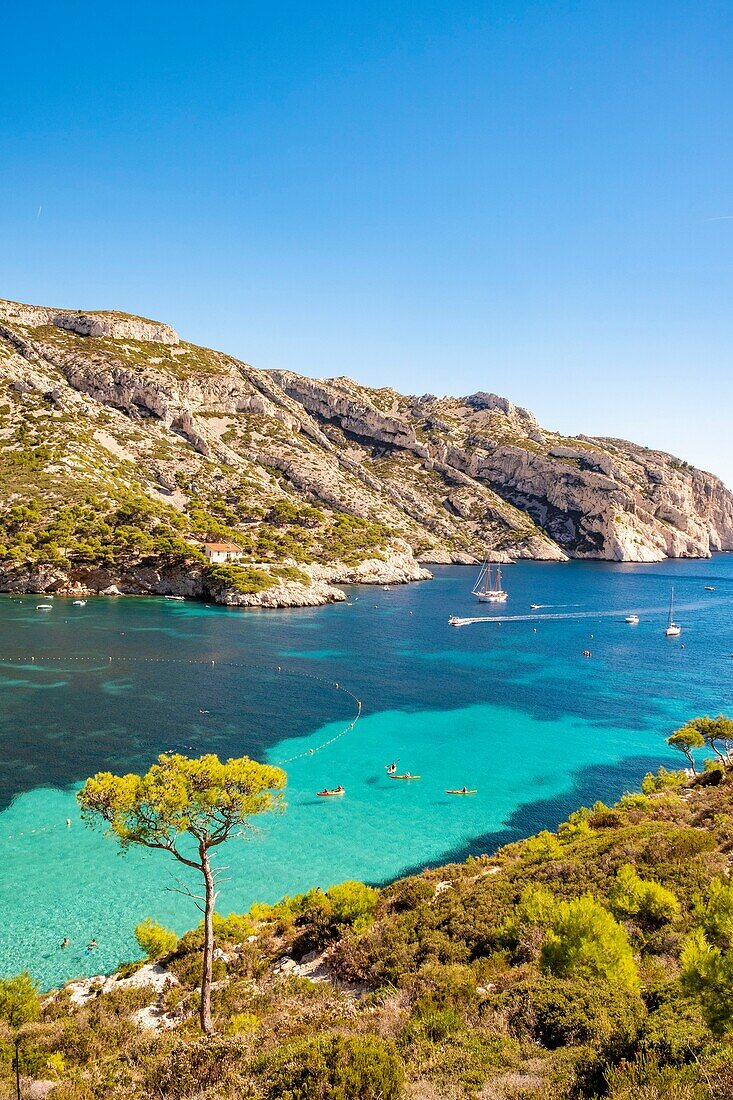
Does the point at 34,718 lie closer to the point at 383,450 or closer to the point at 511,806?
the point at 511,806

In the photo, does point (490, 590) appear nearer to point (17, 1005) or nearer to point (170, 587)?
point (170, 587)

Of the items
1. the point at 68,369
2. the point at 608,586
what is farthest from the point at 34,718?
the point at 68,369

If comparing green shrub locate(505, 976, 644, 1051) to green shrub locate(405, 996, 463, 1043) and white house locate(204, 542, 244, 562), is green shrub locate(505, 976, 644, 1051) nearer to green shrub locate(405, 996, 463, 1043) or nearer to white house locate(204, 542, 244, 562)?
green shrub locate(405, 996, 463, 1043)

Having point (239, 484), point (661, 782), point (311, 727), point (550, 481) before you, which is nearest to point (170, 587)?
point (239, 484)

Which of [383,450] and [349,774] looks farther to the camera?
[383,450]

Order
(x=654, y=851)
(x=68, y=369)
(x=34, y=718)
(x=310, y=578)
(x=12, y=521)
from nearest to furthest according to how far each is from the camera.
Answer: (x=654, y=851), (x=34, y=718), (x=12, y=521), (x=310, y=578), (x=68, y=369)

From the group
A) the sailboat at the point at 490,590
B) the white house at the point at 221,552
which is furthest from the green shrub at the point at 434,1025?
the sailboat at the point at 490,590

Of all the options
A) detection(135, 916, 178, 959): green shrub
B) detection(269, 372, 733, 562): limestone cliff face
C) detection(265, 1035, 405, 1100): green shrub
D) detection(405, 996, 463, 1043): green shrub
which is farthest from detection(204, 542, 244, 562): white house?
detection(269, 372, 733, 562): limestone cliff face
